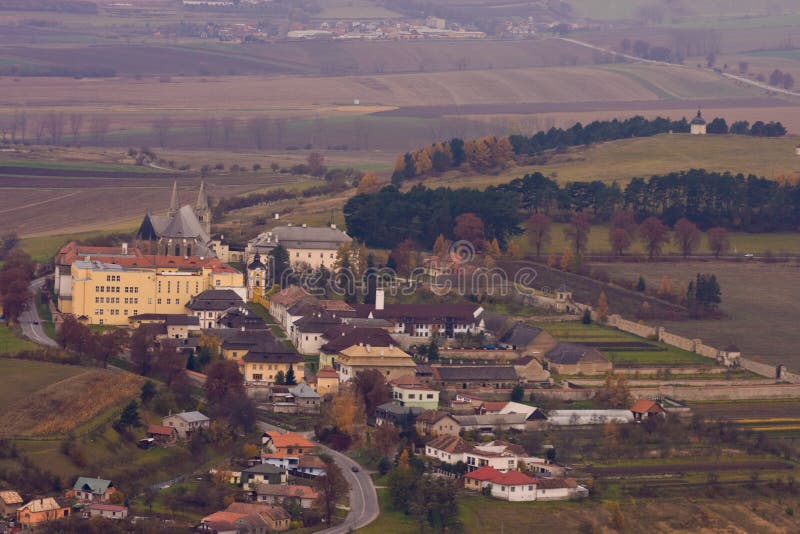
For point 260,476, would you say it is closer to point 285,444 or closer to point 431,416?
point 285,444

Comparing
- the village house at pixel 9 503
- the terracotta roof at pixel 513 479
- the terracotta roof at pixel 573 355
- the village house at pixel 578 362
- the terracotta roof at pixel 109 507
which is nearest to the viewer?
the village house at pixel 9 503

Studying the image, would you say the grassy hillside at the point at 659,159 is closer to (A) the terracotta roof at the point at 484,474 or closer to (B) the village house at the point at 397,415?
(B) the village house at the point at 397,415

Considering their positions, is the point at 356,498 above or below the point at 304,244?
below

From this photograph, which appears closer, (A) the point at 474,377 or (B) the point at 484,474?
(B) the point at 484,474

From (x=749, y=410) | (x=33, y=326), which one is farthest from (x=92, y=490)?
(x=749, y=410)

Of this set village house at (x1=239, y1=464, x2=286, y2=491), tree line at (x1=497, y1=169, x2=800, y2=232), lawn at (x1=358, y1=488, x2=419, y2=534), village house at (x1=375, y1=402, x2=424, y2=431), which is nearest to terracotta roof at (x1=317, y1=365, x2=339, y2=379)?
village house at (x1=375, y1=402, x2=424, y2=431)

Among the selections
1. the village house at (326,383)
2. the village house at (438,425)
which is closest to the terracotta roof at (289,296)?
the village house at (326,383)

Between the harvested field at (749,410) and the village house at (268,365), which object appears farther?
the village house at (268,365)
